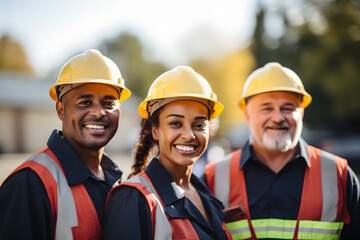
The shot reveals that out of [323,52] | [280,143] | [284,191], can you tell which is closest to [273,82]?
[280,143]

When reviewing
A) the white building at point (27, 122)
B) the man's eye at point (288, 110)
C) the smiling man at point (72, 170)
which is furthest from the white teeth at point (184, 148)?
the white building at point (27, 122)

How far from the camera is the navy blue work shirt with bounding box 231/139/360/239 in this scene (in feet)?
9.40

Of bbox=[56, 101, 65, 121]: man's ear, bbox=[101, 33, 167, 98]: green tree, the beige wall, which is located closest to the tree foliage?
the beige wall

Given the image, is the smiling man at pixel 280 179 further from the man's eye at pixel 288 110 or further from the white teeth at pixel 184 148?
the white teeth at pixel 184 148

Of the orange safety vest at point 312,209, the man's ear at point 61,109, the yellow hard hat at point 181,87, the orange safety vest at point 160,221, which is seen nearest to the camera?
the orange safety vest at point 160,221

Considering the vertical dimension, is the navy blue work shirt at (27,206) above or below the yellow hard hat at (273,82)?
below

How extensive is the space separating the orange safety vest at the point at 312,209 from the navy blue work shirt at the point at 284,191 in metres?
0.05

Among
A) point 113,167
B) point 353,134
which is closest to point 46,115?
point 353,134

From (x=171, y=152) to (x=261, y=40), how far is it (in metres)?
16.8

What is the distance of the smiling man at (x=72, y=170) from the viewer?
1.94 metres

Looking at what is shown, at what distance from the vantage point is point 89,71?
96.3 inches

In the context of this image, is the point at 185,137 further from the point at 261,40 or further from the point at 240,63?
the point at 240,63

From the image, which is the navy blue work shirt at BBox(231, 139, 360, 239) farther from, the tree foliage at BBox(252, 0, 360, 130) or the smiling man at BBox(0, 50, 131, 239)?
the tree foliage at BBox(252, 0, 360, 130)

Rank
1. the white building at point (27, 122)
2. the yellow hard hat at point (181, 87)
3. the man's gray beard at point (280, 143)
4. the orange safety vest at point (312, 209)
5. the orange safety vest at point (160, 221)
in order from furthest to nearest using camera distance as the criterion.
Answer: the white building at point (27, 122), the man's gray beard at point (280, 143), the orange safety vest at point (312, 209), the yellow hard hat at point (181, 87), the orange safety vest at point (160, 221)
